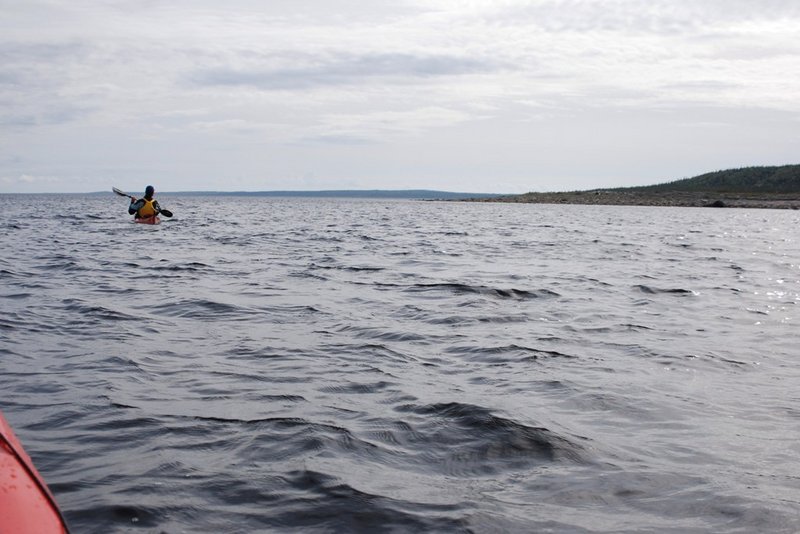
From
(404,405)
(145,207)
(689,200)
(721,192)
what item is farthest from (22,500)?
(721,192)

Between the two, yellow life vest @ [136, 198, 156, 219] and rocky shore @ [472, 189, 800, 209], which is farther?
rocky shore @ [472, 189, 800, 209]

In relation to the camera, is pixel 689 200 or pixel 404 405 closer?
pixel 404 405

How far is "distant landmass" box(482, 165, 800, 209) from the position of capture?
88125 millimetres

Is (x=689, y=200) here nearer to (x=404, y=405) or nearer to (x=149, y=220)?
(x=149, y=220)

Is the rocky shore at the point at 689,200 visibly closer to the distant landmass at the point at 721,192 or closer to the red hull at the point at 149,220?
the distant landmass at the point at 721,192

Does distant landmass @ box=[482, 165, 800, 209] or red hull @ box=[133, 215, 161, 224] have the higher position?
distant landmass @ box=[482, 165, 800, 209]

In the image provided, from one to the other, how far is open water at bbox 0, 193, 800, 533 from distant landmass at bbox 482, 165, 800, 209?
78.8 metres

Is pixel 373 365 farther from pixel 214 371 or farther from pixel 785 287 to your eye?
pixel 785 287

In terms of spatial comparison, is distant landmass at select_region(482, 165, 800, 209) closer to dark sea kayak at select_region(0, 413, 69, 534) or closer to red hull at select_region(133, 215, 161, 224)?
red hull at select_region(133, 215, 161, 224)

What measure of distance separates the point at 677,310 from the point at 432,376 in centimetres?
600

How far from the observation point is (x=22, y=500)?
9.28ft

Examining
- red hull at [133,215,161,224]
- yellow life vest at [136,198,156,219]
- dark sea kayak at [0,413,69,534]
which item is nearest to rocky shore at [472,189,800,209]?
Result: red hull at [133,215,161,224]

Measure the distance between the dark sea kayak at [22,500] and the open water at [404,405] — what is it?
1.18 metres

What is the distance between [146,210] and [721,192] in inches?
3562
